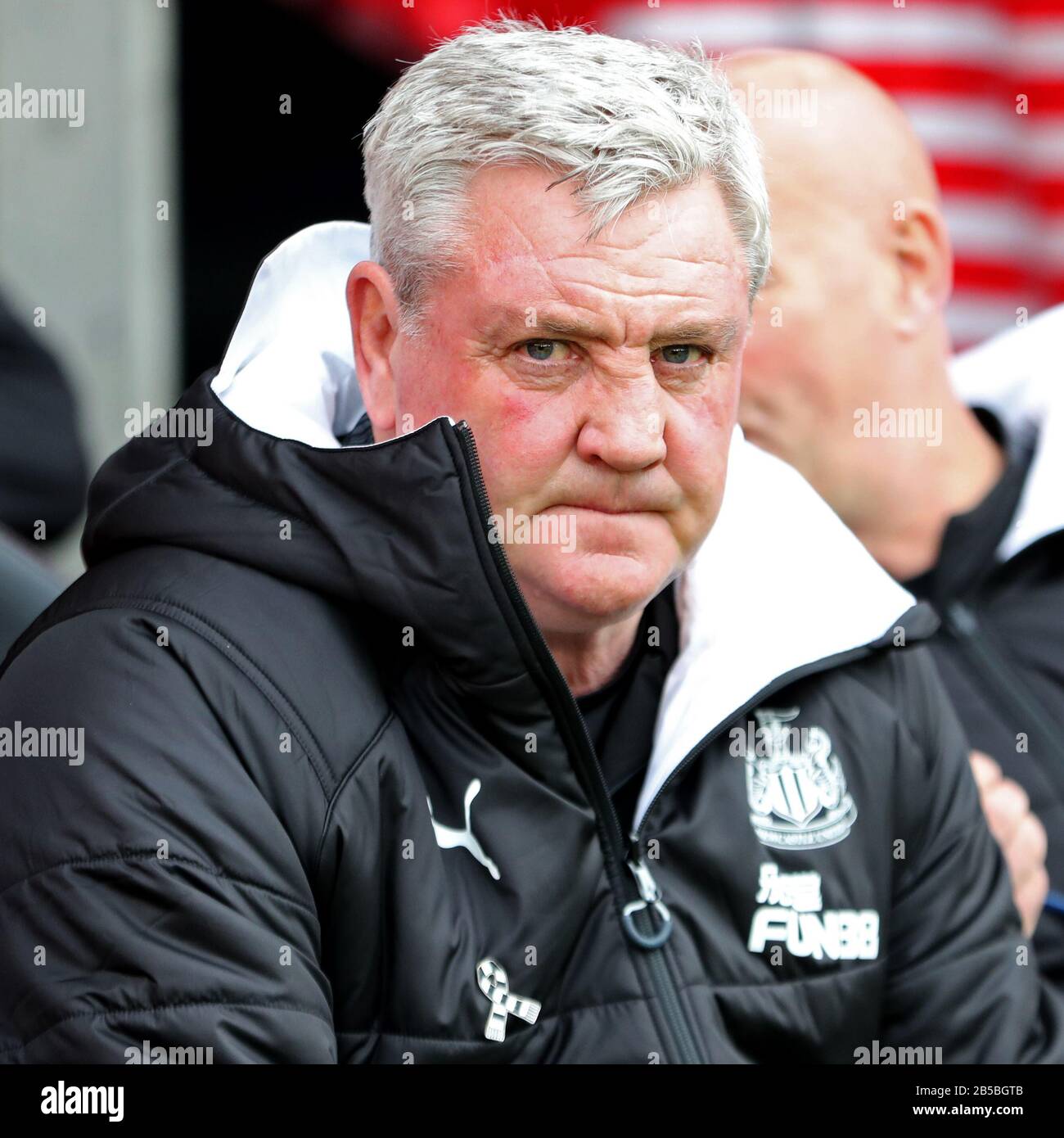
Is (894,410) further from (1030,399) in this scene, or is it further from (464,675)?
(464,675)

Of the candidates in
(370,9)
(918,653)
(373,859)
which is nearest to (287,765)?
(373,859)

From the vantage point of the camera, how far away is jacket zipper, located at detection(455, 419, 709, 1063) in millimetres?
1778

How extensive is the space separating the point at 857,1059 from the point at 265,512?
0.96 meters

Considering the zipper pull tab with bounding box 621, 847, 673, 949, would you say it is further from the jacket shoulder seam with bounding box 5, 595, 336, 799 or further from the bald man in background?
the bald man in background

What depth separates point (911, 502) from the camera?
3041 mm

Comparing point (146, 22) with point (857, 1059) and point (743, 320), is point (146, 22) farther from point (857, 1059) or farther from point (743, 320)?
point (857, 1059)

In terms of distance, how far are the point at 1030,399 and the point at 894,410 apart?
0.34 m

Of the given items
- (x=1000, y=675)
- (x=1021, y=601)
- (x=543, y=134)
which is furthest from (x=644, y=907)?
(x=1021, y=601)

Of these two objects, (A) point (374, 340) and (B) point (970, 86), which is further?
(B) point (970, 86)

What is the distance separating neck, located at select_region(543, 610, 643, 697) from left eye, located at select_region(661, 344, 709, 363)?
0.32 meters

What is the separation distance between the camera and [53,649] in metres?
1.74

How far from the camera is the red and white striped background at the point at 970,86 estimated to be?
15.6 feet

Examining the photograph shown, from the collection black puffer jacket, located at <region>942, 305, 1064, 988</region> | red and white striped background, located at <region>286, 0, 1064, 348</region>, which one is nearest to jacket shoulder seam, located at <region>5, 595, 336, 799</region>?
black puffer jacket, located at <region>942, 305, 1064, 988</region>

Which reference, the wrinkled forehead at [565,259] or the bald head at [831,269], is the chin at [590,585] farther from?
the bald head at [831,269]
